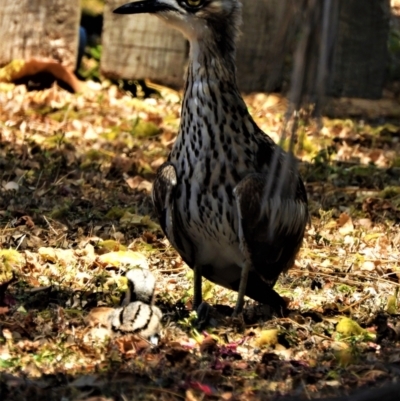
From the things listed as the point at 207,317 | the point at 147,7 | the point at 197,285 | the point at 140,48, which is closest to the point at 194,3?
the point at 147,7

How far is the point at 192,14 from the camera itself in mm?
5512

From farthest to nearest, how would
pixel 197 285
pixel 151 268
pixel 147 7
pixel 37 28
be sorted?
pixel 37 28
pixel 151 268
pixel 197 285
pixel 147 7

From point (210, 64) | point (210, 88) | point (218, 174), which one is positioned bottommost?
point (218, 174)

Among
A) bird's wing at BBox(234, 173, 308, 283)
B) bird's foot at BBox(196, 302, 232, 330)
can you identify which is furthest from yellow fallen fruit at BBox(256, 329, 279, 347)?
bird's wing at BBox(234, 173, 308, 283)

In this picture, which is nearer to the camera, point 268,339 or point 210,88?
point 268,339

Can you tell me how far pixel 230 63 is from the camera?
5.53m

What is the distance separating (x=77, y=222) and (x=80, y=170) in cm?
136

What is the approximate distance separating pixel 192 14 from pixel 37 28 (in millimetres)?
5004

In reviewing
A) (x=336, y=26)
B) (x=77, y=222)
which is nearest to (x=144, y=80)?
(x=77, y=222)

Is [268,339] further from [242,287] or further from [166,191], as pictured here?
[166,191]

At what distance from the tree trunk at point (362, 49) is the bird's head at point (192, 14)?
524 centimetres

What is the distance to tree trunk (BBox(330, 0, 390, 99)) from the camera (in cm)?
1084

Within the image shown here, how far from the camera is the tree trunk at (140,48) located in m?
10.5

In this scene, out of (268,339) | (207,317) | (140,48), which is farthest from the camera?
(140,48)
